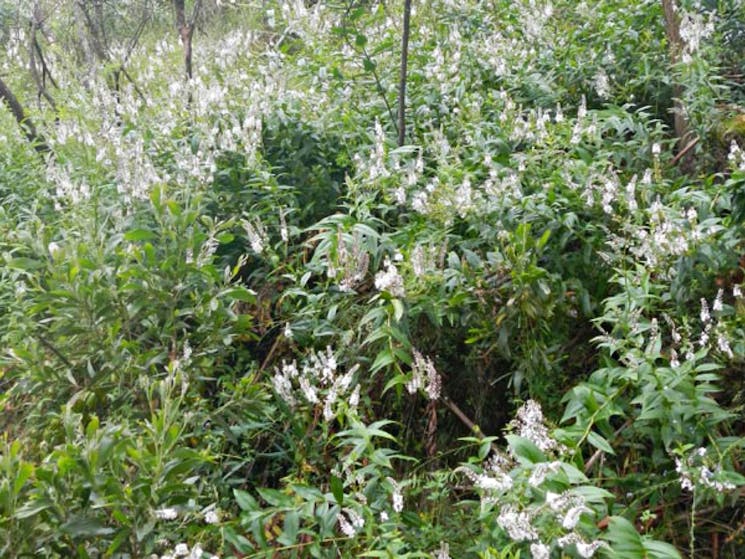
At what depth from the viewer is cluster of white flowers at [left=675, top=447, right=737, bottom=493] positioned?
218 cm

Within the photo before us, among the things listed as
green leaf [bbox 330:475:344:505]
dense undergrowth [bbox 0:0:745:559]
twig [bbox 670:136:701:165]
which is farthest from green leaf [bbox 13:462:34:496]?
twig [bbox 670:136:701:165]

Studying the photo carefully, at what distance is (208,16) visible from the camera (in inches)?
425

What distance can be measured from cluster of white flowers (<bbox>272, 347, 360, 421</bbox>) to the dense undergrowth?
20 millimetres

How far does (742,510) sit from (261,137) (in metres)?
2.89

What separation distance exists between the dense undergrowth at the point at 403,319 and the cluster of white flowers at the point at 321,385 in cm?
2

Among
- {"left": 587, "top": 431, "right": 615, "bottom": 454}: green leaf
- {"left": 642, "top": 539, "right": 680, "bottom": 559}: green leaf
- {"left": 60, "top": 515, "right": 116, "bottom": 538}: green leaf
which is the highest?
{"left": 587, "top": 431, "right": 615, "bottom": 454}: green leaf

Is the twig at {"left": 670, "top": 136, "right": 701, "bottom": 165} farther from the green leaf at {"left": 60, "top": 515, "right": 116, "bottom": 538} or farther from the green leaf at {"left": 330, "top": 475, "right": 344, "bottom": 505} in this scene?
the green leaf at {"left": 60, "top": 515, "right": 116, "bottom": 538}

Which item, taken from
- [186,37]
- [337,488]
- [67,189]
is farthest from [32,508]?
[186,37]

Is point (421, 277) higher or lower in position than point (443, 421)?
higher

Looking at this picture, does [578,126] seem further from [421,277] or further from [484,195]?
[421,277]

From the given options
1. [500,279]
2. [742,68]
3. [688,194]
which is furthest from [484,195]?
[742,68]

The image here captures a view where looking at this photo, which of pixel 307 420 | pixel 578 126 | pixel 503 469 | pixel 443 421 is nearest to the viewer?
pixel 503 469

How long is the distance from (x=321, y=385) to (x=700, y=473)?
1.50 meters

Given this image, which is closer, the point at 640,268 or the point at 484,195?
the point at 640,268
